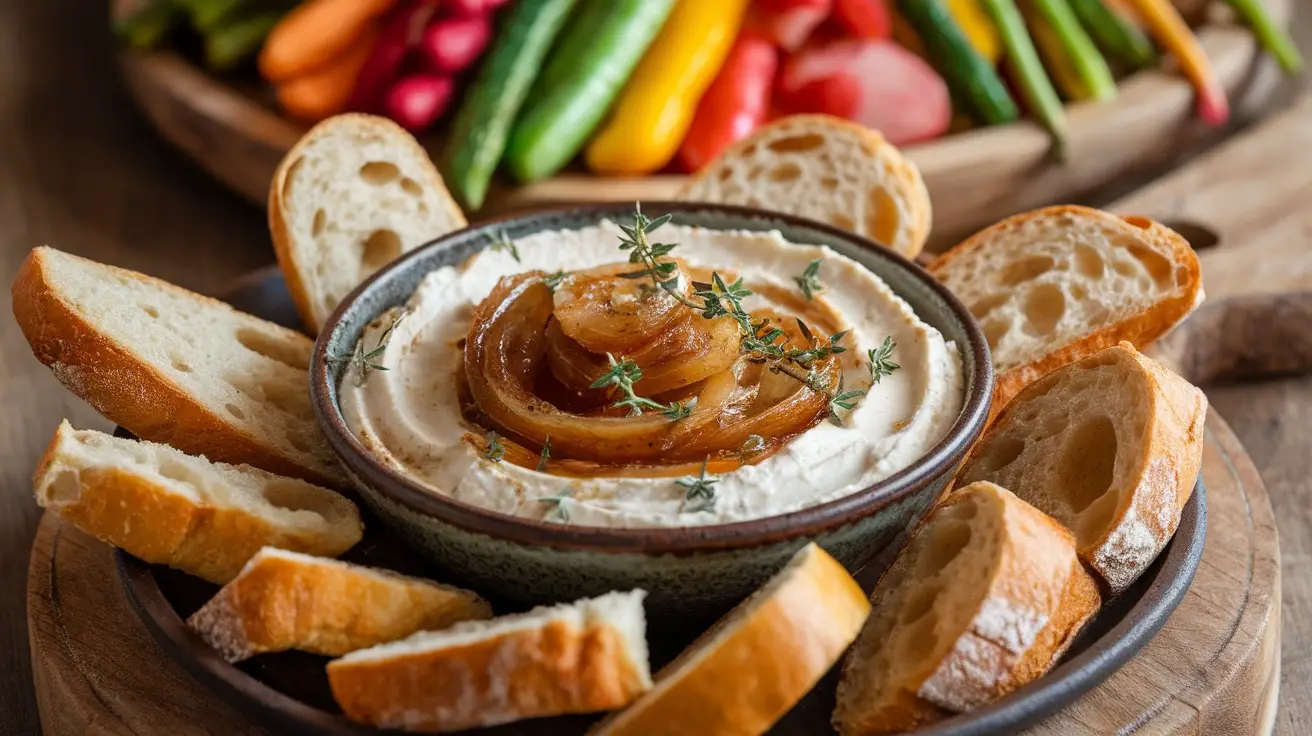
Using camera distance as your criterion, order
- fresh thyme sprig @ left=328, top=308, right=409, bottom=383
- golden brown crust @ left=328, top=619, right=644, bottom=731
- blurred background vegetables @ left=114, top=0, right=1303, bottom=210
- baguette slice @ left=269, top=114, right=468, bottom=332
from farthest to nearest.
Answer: blurred background vegetables @ left=114, top=0, right=1303, bottom=210
baguette slice @ left=269, top=114, right=468, bottom=332
fresh thyme sprig @ left=328, top=308, right=409, bottom=383
golden brown crust @ left=328, top=619, right=644, bottom=731

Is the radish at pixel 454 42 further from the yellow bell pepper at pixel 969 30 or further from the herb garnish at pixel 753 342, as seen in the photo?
the herb garnish at pixel 753 342

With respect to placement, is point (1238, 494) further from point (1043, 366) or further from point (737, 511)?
point (737, 511)

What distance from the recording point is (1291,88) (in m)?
6.49

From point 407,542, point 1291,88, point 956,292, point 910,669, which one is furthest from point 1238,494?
point 1291,88

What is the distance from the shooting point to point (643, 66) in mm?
5480

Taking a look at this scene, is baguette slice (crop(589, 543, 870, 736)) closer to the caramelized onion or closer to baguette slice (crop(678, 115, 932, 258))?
the caramelized onion

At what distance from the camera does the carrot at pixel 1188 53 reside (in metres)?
5.57

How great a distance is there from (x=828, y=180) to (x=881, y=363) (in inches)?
43.6

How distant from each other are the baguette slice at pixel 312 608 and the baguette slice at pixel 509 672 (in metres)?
0.16

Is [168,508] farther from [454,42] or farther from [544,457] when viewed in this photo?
[454,42]

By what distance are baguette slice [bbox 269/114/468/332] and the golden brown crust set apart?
5.18 feet

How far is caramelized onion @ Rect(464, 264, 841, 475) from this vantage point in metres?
2.75

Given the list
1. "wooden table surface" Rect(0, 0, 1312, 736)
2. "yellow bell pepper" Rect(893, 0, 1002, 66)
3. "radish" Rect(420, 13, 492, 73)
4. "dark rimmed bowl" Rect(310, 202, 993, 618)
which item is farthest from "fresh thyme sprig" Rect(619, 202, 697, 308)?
"yellow bell pepper" Rect(893, 0, 1002, 66)

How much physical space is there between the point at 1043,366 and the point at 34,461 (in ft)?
10.1
